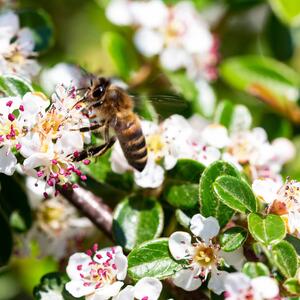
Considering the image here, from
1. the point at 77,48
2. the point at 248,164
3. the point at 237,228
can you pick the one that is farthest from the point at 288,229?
the point at 77,48

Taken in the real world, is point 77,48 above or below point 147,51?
below

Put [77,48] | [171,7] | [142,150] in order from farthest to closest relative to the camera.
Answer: [77,48]
[171,7]
[142,150]

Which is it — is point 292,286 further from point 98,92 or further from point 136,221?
point 98,92

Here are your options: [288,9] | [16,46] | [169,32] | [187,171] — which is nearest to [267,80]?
[288,9]

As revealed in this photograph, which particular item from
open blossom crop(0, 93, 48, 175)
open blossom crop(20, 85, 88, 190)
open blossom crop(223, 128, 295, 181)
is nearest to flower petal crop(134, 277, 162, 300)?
open blossom crop(20, 85, 88, 190)

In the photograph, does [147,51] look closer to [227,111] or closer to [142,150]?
[227,111]

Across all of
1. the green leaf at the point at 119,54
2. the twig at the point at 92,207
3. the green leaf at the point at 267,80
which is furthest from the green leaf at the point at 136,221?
the green leaf at the point at 267,80

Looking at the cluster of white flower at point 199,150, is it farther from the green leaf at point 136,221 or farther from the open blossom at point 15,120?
the open blossom at point 15,120

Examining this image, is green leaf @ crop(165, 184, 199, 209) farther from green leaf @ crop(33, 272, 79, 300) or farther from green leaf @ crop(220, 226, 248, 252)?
green leaf @ crop(33, 272, 79, 300)
